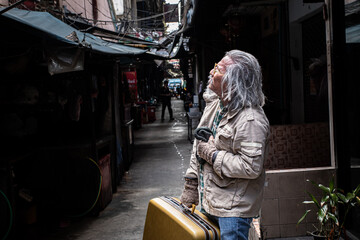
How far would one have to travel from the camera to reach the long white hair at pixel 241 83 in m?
2.71

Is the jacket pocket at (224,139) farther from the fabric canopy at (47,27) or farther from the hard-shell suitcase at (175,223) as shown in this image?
the fabric canopy at (47,27)

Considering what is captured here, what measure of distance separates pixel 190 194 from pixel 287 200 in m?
2.07

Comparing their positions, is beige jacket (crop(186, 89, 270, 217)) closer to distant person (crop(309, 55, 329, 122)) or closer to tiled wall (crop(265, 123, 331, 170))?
tiled wall (crop(265, 123, 331, 170))

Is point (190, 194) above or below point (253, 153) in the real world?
below

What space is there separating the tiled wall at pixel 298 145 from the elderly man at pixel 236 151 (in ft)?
8.77

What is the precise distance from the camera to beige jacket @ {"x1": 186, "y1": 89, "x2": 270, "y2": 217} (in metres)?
2.60

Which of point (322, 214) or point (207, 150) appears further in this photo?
point (322, 214)

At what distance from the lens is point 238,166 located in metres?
2.59

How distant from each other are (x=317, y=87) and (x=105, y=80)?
4.47m

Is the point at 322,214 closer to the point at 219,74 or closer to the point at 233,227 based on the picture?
the point at 233,227

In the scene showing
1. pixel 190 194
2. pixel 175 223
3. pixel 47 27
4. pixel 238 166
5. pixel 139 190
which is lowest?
pixel 139 190

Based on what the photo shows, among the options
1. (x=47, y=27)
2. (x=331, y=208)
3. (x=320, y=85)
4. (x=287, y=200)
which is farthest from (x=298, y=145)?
(x=47, y=27)

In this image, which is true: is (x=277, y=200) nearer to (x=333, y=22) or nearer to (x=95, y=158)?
(x=333, y=22)

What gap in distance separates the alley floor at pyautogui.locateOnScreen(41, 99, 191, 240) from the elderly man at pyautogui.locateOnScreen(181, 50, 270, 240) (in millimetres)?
3119
